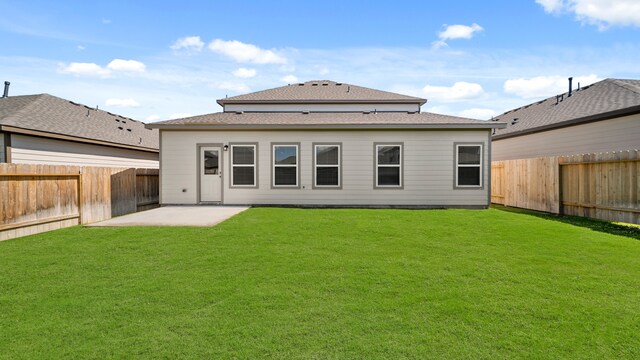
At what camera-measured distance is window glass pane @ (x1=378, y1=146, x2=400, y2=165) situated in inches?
483

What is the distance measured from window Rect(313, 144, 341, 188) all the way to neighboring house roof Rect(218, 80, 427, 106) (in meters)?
6.52

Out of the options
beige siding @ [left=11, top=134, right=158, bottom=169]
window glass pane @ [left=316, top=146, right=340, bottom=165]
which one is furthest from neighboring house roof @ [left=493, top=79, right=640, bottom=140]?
beige siding @ [left=11, top=134, right=158, bottom=169]

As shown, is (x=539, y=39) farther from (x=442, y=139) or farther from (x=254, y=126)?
(x=254, y=126)

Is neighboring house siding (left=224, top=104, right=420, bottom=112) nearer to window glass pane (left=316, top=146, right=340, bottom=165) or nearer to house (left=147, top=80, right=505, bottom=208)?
house (left=147, top=80, right=505, bottom=208)

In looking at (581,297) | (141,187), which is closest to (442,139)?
(581,297)

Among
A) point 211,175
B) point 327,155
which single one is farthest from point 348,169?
point 211,175

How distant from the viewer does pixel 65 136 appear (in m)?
12.1

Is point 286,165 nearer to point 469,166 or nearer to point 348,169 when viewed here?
point 348,169

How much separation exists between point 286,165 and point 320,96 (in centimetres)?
764

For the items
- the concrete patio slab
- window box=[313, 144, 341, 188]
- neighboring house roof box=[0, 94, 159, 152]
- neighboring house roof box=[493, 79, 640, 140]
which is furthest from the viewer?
window box=[313, 144, 341, 188]

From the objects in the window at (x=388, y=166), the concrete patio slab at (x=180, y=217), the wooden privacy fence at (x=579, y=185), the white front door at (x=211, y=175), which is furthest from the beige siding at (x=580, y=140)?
the white front door at (x=211, y=175)

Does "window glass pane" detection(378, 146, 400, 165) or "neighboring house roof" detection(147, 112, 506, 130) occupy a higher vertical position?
"neighboring house roof" detection(147, 112, 506, 130)

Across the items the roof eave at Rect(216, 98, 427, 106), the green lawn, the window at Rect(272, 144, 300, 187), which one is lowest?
the green lawn

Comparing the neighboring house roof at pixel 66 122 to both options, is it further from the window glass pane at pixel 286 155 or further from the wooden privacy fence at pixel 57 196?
the window glass pane at pixel 286 155
